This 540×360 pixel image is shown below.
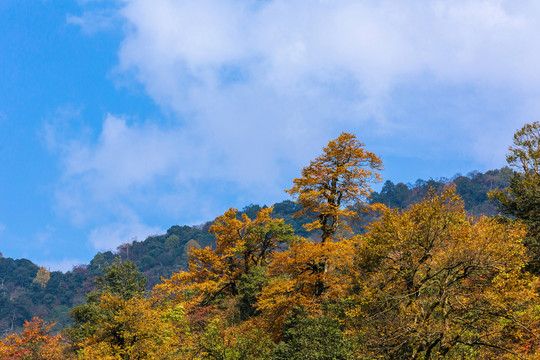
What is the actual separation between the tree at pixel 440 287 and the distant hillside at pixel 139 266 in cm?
14024

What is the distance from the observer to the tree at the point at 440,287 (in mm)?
13484

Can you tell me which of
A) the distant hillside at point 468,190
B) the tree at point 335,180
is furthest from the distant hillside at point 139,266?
the tree at point 335,180

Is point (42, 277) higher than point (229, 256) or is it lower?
higher

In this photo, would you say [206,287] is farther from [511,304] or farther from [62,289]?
[62,289]

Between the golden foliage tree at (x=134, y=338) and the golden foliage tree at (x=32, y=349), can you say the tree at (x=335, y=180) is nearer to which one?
the golden foliage tree at (x=134, y=338)

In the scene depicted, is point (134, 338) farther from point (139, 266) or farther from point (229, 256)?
point (139, 266)

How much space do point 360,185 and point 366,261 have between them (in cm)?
1022

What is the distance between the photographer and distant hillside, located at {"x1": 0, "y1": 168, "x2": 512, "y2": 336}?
149m

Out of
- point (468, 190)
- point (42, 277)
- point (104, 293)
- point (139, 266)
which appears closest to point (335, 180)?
point (104, 293)

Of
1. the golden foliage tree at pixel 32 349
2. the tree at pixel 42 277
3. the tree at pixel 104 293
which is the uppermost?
the tree at pixel 42 277

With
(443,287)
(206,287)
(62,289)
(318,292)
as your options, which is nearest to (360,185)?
(318,292)

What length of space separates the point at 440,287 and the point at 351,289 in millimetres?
8335

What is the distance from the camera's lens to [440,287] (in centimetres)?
1432

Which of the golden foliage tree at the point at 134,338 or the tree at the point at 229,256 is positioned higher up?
the tree at the point at 229,256
